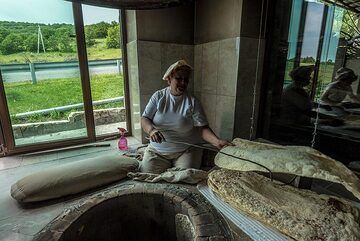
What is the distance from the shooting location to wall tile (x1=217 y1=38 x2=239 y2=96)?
1933 millimetres

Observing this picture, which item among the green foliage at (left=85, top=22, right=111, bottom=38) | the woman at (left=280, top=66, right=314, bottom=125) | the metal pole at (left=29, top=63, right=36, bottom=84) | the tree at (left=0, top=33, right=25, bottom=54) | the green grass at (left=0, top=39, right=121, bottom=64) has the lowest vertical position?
the woman at (left=280, top=66, right=314, bottom=125)

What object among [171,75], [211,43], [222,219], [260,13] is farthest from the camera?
[211,43]

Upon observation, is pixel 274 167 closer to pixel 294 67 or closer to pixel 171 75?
pixel 171 75

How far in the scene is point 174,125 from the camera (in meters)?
1.79

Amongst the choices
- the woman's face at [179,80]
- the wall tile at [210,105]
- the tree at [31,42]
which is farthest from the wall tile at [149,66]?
the tree at [31,42]

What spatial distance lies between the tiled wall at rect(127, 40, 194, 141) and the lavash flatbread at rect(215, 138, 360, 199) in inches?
52.3

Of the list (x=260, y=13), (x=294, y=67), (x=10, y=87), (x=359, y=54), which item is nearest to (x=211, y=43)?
(x=260, y=13)

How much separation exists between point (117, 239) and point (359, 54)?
195 centimetres

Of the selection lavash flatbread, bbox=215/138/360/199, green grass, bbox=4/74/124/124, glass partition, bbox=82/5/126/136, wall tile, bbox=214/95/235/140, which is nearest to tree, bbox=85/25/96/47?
glass partition, bbox=82/5/126/136

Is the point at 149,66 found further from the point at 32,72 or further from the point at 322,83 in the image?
the point at 322,83

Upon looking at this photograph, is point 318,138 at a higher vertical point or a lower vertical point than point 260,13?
lower

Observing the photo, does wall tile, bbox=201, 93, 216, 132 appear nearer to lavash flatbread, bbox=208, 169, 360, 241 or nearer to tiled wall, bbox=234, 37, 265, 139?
tiled wall, bbox=234, 37, 265, 139

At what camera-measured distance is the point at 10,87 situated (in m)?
2.13

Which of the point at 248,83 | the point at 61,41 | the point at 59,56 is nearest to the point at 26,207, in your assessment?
the point at 59,56
